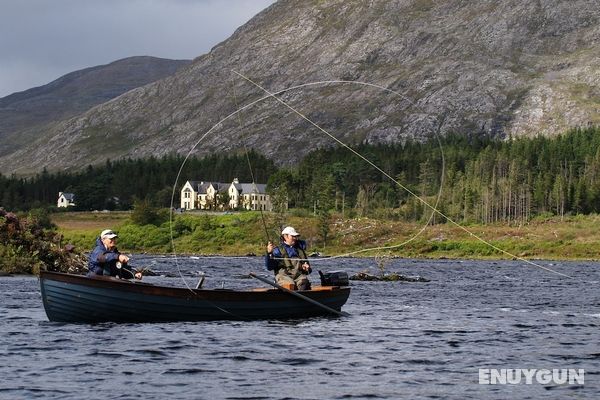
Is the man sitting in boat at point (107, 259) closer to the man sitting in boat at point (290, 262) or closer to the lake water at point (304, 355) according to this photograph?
the lake water at point (304, 355)

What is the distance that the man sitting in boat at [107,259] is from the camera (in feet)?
109

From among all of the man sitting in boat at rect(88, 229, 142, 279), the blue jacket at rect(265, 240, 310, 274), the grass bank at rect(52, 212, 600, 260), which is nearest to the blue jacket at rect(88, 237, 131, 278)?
the man sitting in boat at rect(88, 229, 142, 279)

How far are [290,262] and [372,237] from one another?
113 metres

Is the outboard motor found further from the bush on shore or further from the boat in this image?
the bush on shore

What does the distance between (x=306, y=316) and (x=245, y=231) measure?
387 ft

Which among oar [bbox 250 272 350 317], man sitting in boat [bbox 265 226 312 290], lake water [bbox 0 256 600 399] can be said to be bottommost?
lake water [bbox 0 256 600 399]

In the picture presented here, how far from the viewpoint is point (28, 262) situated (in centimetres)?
6088

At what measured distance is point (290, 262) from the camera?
3775 centimetres

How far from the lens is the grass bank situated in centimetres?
13738

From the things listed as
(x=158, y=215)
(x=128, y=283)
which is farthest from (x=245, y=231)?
(x=128, y=283)

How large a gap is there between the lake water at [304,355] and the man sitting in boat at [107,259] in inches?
72.1

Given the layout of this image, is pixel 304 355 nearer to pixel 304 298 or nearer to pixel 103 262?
pixel 304 298

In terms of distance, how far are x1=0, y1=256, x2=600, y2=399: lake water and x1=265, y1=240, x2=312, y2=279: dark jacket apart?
2.09 m

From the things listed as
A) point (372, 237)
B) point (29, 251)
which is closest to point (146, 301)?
point (29, 251)
